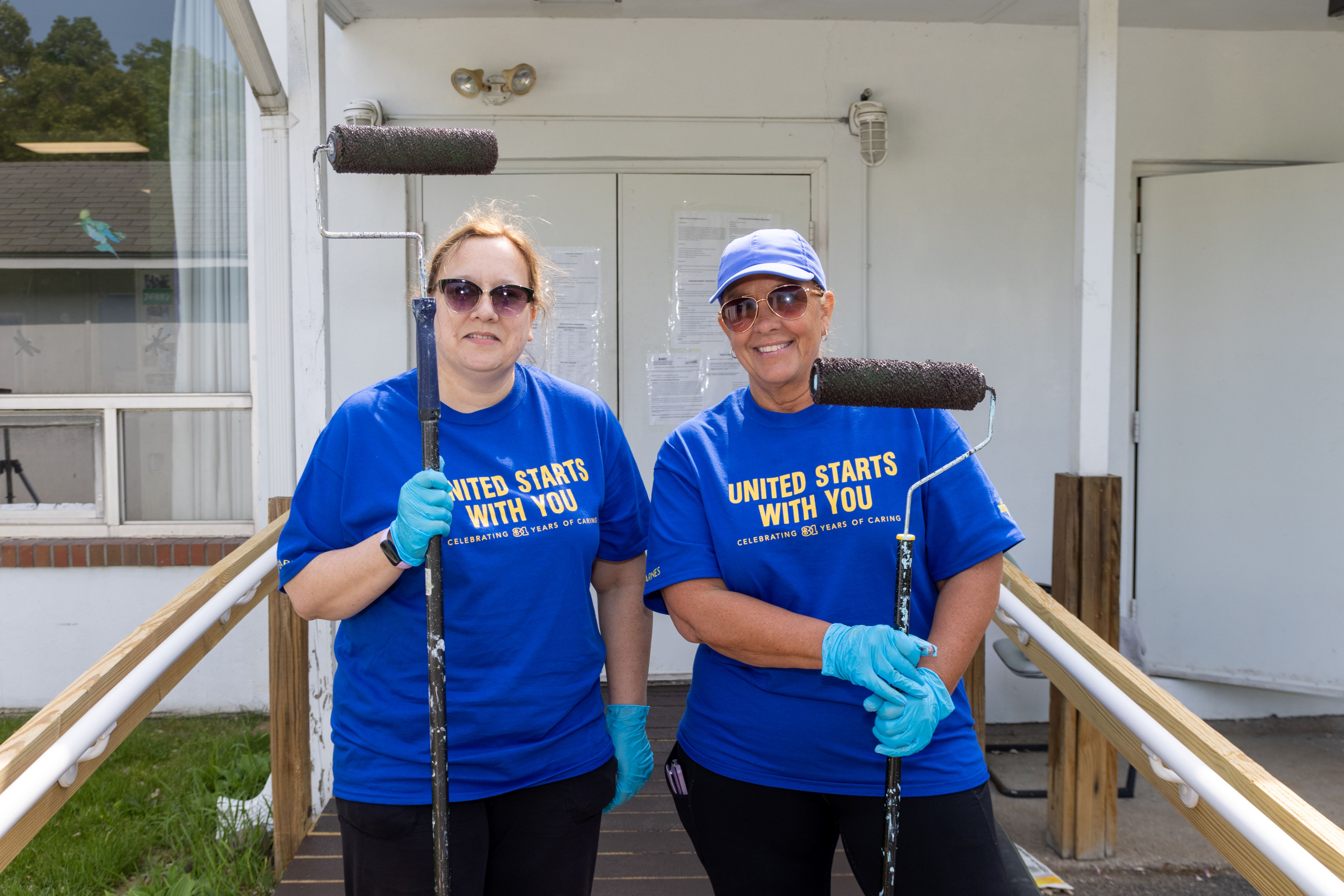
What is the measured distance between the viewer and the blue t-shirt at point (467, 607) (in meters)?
1.48

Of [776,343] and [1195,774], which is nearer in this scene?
[1195,774]

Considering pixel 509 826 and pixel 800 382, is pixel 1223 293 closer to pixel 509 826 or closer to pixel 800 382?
pixel 800 382

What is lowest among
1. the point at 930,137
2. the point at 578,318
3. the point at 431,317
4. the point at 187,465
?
the point at 187,465

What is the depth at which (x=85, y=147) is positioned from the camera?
4031 millimetres

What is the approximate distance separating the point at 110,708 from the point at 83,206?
3.41 metres

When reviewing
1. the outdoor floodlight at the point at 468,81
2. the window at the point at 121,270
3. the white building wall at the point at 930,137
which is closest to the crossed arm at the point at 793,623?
the white building wall at the point at 930,137

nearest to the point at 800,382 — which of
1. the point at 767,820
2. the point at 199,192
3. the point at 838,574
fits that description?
the point at 838,574

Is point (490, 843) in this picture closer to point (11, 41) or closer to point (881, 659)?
point (881, 659)

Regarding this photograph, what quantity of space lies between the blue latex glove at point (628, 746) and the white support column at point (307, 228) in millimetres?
1530

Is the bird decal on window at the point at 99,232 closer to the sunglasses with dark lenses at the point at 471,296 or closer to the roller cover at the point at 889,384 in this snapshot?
the sunglasses with dark lenses at the point at 471,296

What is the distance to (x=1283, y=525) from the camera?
3.83 m

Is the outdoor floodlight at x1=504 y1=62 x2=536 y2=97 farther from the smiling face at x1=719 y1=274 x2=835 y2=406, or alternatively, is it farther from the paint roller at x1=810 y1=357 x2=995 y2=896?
the paint roller at x1=810 y1=357 x2=995 y2=896

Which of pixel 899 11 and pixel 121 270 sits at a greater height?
pixel 899 11

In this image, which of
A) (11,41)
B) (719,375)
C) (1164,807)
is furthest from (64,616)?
(1164,807)
